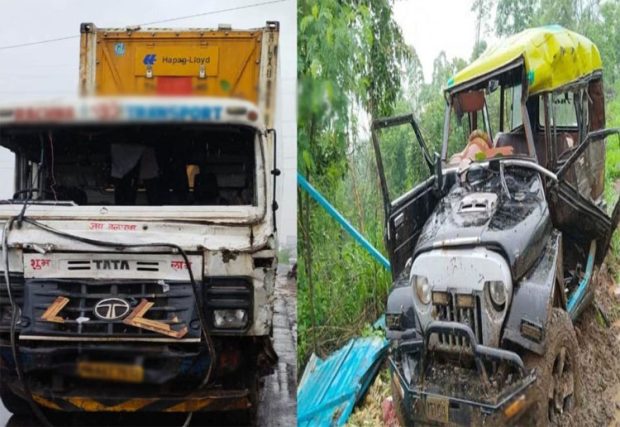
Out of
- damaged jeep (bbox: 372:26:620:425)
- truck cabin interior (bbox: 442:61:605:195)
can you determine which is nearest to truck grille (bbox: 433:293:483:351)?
damaged jeep (bbox: 372:26:620:425)

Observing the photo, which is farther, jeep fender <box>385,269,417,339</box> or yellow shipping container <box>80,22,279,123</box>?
yellow shipping container <box>80,22,279,123</box>

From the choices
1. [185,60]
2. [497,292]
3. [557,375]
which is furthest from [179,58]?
[557,375]

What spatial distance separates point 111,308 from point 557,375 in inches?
65.5

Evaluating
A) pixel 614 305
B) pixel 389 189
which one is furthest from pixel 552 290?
pixel 389 189

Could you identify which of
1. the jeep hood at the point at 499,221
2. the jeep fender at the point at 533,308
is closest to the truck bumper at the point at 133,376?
the jeep hood at the point at 499,221

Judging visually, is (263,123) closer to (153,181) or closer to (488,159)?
(153,181)

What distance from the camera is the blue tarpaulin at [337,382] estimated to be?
10.4 feet

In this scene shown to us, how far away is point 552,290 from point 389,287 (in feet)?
2.01

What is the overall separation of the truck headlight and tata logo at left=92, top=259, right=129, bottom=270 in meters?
0.39

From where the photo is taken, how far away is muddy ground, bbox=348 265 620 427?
2.95 metres

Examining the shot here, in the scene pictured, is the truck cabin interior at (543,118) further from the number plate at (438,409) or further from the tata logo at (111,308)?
the tata logo at (111,308)

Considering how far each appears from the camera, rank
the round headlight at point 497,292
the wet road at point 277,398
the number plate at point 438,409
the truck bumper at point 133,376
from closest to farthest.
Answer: the round headlight at point 497,292 → the number plate at point 438,409 → the truck bumper at point 133,376 → the wet road at point 277,398

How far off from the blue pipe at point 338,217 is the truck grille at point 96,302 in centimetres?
60

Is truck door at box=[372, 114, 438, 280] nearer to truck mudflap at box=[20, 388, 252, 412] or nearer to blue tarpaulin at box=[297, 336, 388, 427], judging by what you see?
blue tarpaulin at box=[297, 336, 388, 427]
